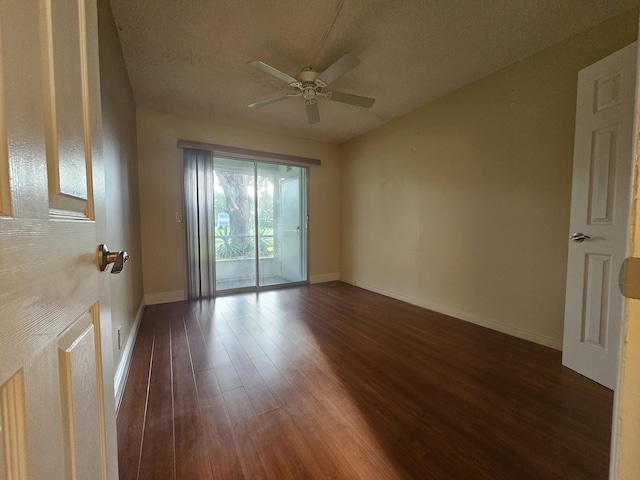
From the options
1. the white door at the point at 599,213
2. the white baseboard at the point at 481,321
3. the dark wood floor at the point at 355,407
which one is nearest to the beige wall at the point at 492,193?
the white baseboard at the point at 481,321

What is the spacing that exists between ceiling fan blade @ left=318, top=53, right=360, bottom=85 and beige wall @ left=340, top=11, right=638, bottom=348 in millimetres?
1506

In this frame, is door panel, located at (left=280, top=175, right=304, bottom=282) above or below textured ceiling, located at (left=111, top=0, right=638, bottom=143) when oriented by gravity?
below

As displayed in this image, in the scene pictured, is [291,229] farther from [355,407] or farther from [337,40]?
[355,407]

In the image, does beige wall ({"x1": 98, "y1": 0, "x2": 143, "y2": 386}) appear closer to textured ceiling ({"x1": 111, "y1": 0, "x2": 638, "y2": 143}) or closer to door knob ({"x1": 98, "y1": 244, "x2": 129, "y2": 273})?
textured ceiling ({"x1": 111, "y1": 0, "x2": 638, "y2": 143})

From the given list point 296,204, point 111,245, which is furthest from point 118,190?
point 296,204

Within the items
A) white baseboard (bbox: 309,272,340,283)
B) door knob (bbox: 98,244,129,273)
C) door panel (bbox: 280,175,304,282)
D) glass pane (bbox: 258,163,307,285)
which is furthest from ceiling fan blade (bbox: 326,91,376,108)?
white baseboard (bbox: 309,272,340,283)

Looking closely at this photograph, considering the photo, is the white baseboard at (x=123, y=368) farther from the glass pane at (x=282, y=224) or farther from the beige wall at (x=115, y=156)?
the glass pane at (x=282, y=224)

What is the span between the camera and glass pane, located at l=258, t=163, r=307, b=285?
411 centimetres

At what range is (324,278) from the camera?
4.57 meters

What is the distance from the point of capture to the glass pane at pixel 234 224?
3.76m

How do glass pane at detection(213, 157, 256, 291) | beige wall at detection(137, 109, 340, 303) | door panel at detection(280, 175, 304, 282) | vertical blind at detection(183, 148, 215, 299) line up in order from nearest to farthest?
beige wall at detection(137, 109, 340, 303) → vertical blind at detection(183, 148, 215, 299) → glass pane at detection(213, 157, 256, 291) → door panel at detection(280, 175, 304, 282)

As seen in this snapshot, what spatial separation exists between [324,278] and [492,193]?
2.85 metres

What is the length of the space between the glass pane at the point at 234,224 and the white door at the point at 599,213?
3555mm

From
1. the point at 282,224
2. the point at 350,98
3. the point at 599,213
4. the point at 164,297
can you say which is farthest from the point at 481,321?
the point at 164,297
